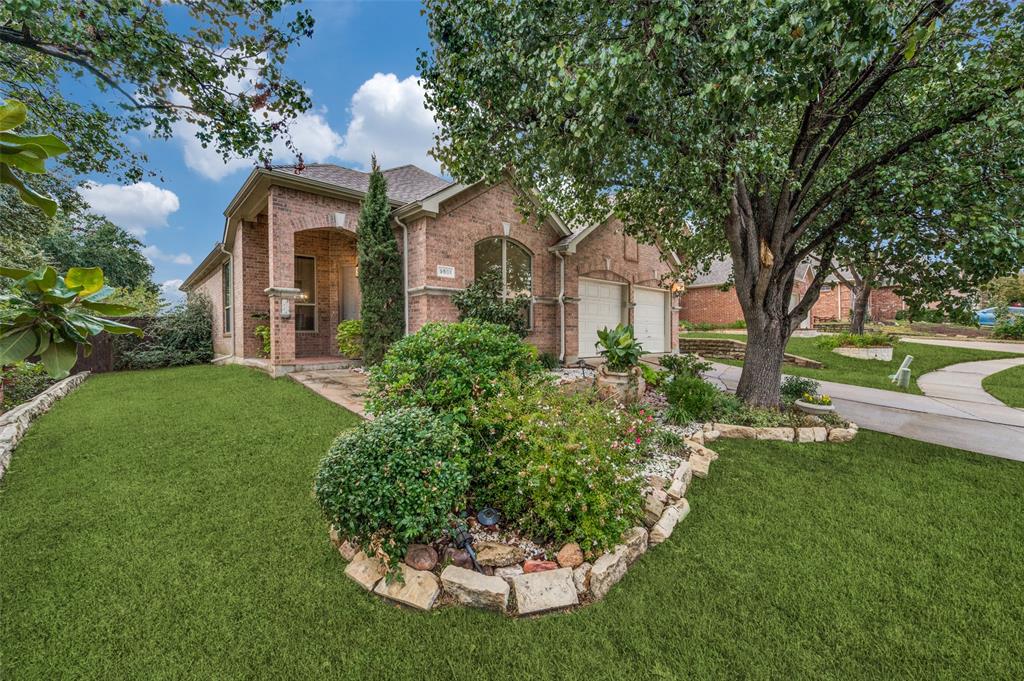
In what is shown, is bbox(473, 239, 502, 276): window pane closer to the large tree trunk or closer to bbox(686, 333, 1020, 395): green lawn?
bbox(686, 333, 1020, 395): green lawn

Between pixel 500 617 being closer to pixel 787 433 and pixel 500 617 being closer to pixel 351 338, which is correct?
pixel 787 433

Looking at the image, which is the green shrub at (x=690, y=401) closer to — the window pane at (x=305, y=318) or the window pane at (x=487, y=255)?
the window pane at (x=487, y=255)

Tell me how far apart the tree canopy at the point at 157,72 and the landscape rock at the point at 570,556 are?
6.49m

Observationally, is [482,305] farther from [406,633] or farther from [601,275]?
[406,633]

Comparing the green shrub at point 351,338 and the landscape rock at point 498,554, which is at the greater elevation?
the green shrub at point 351,338

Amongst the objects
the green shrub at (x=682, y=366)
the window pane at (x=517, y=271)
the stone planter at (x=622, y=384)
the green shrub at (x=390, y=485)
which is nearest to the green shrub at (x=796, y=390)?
the green shrub at (x=682, y=366)

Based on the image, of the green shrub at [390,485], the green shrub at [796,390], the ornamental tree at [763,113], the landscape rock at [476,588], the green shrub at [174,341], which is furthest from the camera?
the green shrub at [174,341]

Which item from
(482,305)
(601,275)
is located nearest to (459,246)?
(482,305)

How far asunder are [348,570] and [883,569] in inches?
132

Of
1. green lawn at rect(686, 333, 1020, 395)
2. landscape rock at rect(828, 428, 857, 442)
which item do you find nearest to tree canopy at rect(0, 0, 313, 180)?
landscape rock at rect(828, 428, 857, 442)

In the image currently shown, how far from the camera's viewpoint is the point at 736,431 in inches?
195

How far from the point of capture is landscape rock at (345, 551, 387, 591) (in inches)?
89.4

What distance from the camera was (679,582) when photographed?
7.79ft

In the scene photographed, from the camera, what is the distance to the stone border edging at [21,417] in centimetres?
392
